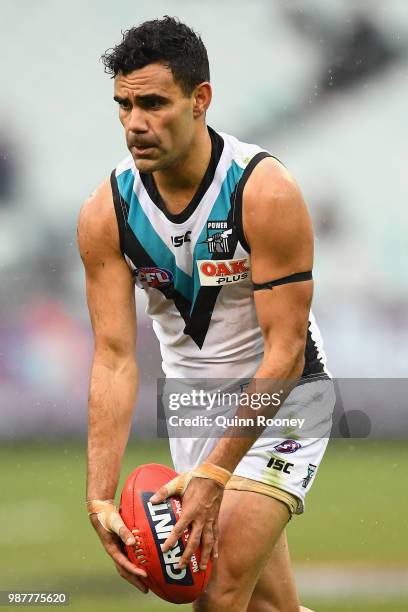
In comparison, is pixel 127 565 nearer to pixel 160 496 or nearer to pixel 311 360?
pixel 160 496

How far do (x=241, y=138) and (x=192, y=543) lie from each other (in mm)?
8345

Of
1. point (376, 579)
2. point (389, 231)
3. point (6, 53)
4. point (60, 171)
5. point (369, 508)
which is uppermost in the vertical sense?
point (6, 53)

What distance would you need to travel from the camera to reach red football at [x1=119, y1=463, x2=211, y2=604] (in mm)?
3883


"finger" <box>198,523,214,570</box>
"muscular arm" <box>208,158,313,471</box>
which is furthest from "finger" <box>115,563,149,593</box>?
"muscular arm" <box>208,158,313,471</box>

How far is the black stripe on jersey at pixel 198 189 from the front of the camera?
14.1ft

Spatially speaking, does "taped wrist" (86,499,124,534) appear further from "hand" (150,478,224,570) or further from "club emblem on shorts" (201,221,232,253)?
"club emblem on shorts" (201,221,232,253)

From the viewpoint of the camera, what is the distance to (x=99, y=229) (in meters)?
4.38

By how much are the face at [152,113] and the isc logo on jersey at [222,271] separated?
0.42 m

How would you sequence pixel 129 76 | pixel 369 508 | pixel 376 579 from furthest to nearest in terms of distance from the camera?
pixel 369 508 → pixel 376 579 → pixel 129 76

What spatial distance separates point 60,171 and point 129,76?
26.2 ft

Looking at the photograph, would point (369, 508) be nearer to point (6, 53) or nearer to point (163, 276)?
point (163, 276)

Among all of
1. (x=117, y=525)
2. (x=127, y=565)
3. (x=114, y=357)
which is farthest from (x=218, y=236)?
(x=127, y=565)

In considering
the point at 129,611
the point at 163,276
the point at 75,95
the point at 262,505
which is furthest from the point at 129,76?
the point at 75,95

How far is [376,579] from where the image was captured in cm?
654
